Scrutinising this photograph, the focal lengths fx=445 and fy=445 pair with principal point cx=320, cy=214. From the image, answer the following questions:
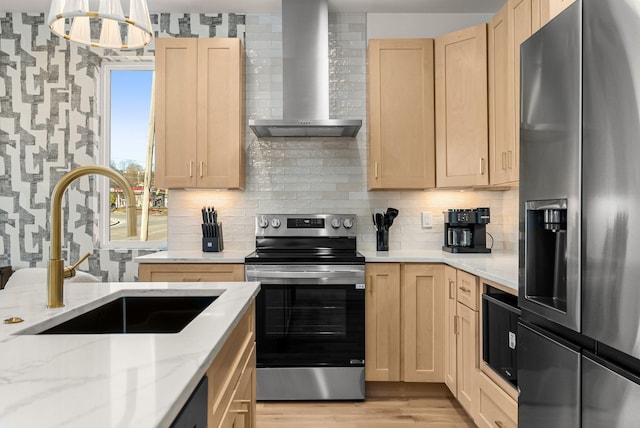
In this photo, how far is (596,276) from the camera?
1.07 m

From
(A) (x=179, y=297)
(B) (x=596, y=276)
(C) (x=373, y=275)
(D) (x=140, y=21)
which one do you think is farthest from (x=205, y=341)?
(C) (x=373, y=275)

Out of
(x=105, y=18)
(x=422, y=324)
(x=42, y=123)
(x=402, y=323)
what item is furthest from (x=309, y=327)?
(x=42, y=123)

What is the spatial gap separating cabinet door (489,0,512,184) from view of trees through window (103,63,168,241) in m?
2.60

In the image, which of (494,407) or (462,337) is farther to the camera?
(462,337)

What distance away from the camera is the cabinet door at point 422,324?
2.96 meters

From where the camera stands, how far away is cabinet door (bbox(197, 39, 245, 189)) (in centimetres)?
328

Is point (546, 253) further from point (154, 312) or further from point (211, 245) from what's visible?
point (211, 245)

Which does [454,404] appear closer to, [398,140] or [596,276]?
[398,140]

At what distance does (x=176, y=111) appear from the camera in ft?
10.7

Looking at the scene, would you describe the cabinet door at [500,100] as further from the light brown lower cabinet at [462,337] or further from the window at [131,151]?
the window at [131,151]

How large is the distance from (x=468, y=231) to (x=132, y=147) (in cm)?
281

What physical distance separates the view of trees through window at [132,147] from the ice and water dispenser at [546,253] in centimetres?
307

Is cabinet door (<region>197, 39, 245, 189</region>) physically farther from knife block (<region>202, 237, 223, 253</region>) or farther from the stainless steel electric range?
the stainless steel electric range

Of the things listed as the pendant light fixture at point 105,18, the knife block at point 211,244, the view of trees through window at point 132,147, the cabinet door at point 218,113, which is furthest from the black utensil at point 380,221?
the pendant light fixture at point 105,18
